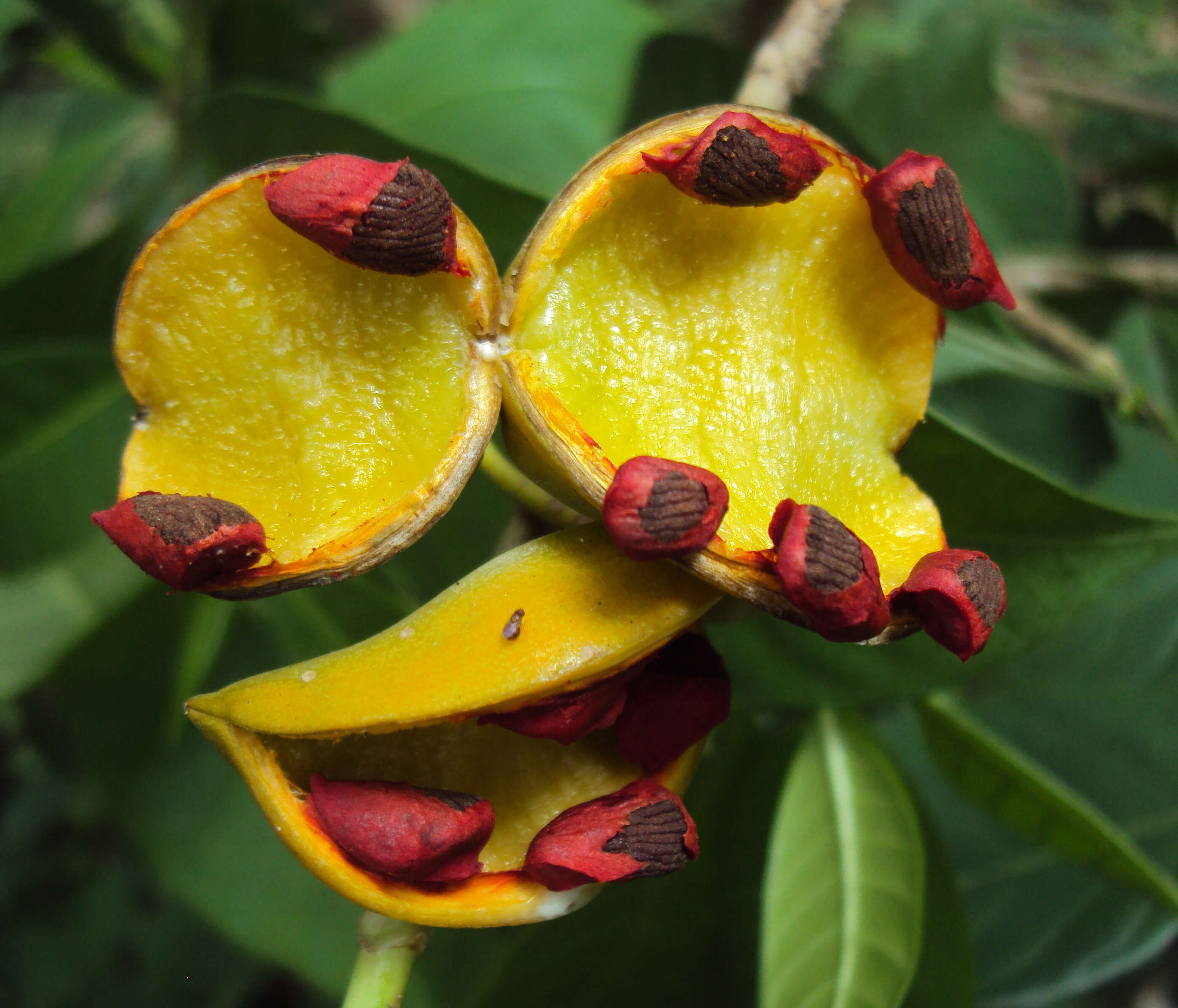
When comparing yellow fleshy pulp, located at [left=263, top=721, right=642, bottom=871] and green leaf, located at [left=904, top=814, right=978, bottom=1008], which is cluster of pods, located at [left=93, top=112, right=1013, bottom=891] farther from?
green leaf, located at [left=904, top=814, right=978, bottom=1008]

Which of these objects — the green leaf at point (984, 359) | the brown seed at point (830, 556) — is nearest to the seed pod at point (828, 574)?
the brown seed at point (830, 556)

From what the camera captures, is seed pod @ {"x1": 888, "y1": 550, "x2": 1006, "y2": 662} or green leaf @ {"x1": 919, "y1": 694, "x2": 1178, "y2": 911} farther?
green leaf @ {"x1": 919, "y1": 694, "x2": 1178, "y2": 911}

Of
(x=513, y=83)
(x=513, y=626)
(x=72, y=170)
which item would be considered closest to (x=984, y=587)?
(x=513, y=626)

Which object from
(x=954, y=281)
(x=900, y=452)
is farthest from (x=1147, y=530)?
(x=954, y=281)

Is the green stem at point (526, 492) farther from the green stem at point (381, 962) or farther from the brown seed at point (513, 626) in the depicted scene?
the green stem at point (381, 962)

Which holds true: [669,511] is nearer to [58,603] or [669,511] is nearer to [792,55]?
[792,55]

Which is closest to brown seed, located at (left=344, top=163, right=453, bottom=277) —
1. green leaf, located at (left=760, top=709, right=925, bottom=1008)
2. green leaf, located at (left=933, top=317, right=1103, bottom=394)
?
green leaf, located at (left=760, top=709, right=925, bottom=1008)
